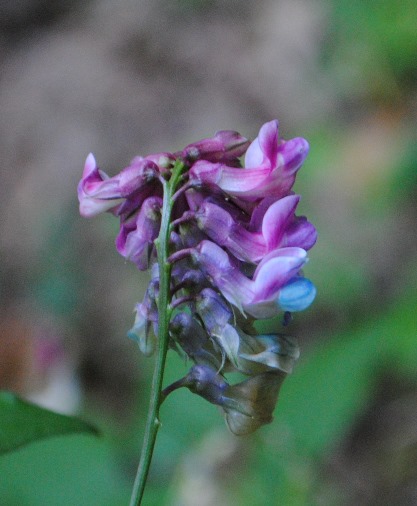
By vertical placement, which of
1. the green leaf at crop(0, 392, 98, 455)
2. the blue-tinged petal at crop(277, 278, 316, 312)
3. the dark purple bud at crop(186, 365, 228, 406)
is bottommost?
the green leaf at crop(0, 392, 98, 455)

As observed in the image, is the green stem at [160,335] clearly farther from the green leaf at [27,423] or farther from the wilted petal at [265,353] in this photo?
the green leaf at [27,423]

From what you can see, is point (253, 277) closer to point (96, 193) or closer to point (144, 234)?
point (144, 234)

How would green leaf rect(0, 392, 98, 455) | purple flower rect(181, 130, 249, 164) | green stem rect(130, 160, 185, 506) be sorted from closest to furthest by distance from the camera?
green stem rect(130, 160, 185, 506)
purple flower rect(181, 130, 249, 164)
green leaf rect(0, 392, 98, 455)


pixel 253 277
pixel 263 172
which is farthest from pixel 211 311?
pixel 263 172

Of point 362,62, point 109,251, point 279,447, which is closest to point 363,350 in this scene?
point 279,447

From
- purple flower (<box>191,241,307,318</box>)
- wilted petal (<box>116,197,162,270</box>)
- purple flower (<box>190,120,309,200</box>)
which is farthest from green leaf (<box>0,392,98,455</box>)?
purple flower (<box>190,120,309,200</box>)

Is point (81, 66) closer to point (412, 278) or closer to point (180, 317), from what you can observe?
point (412, 278)

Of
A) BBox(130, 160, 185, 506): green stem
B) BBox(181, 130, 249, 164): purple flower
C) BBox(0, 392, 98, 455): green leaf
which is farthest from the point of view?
BBox(0, 392, 98, 455): green leaf

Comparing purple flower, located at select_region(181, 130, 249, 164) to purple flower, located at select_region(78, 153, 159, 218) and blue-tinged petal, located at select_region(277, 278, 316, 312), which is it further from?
blue-tinged petal, located at select_region(277, 278, 316, 312)
